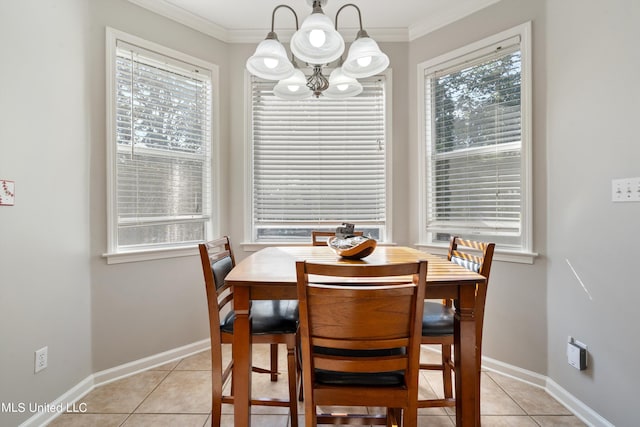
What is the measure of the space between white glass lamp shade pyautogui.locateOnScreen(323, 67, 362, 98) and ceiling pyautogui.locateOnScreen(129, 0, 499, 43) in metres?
0.86

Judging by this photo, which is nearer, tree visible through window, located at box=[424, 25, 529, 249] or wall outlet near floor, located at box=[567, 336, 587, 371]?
wall outlet near floor, located at box=[567, 336, 587, 371]

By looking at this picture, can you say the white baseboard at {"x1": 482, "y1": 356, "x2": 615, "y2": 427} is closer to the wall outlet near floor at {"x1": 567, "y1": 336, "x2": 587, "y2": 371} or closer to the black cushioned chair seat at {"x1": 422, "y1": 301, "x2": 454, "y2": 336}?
the wall outlet near floor at {"x1": 567, "y1": 336, "x2": 587, "y2": 371}

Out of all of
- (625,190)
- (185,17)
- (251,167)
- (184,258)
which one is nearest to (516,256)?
(625,190)

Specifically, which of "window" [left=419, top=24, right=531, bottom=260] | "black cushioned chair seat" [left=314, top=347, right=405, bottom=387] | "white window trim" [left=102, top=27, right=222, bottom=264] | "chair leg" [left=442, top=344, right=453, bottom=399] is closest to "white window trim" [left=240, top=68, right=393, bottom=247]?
"window" [left=419, top=24, right=531, bottom=260]

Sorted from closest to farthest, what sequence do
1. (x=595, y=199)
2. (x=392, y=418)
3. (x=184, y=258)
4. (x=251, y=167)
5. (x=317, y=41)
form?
(x=392, y=418) < (x=317, y=41) < (x=595, y=199) < (x=184, y=258) < (x=251, y=167)

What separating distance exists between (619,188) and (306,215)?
6.75 feet

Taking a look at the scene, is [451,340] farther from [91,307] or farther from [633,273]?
[91,307]

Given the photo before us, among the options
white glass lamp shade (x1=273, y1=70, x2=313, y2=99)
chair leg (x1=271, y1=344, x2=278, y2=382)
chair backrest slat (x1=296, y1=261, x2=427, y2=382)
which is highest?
white glass lamp shade (x1=273, y1=70, x2=313, y2=99)

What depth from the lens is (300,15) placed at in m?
2.51

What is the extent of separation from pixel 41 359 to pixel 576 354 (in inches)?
115

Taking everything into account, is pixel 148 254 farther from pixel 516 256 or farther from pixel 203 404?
pixel 516 256

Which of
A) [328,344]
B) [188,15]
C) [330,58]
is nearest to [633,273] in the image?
[328,344]

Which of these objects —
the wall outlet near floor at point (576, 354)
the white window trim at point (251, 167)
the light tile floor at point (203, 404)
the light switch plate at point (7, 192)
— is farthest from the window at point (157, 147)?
the wall outlet near floor at point (576, 354)

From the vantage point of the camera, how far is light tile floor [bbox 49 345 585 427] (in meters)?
1.69
